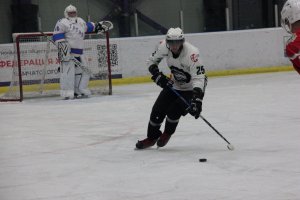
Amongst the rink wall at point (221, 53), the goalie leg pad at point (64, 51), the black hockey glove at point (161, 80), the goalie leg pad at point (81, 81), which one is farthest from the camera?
the rink wall at point (221, 53)

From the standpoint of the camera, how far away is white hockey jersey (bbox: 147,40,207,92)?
4660 millimetres

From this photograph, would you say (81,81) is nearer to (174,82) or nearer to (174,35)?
(174,82)

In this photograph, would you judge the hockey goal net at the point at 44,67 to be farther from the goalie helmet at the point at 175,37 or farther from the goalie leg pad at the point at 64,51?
the goalie helmet at the point at 175,37

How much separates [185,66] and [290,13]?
1985 mm

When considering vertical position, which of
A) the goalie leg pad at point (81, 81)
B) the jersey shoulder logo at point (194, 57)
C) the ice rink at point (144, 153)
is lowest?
the ice rink at point (144, 153)

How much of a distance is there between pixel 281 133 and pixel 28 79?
5.14 m

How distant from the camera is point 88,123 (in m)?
6.49

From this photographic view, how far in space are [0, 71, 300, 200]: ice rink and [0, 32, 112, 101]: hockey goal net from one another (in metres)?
1.26

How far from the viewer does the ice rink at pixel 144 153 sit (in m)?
3.56

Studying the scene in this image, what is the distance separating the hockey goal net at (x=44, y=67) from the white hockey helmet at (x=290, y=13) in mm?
6610

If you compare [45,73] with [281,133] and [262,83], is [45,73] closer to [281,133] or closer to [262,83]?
[262,83]

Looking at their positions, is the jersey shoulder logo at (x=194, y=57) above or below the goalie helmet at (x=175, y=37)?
below

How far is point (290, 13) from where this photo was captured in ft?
9.15

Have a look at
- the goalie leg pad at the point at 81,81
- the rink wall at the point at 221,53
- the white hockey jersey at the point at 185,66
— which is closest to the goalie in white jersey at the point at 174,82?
the white hockey jersey at the point at 185,66
